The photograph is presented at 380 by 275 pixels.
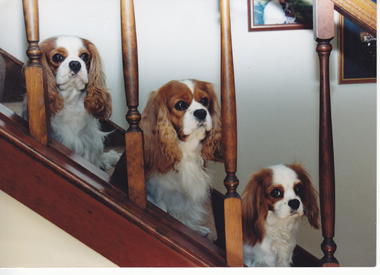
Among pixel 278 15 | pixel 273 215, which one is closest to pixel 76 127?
pixel 273 215

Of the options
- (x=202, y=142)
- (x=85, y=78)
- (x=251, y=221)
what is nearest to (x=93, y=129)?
(x=85, y=78)

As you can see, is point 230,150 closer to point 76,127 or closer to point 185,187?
point 185,187

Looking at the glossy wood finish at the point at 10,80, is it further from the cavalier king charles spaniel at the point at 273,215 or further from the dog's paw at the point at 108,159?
the cavalier king charles spaniel at the point at 273,215

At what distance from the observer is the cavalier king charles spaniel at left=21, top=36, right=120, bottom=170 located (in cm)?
102

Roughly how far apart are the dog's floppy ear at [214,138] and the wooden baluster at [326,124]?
1.08ft

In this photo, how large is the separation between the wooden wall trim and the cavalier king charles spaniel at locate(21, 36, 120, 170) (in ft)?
1.06

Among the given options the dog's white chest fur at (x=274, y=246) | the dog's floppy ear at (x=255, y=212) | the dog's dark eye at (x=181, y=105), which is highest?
the dog's dark eye at (x=181, y=105)

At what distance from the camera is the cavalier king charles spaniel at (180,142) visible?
999 mm

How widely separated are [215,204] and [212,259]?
40 cm

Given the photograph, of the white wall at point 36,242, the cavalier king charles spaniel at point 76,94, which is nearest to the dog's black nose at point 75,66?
the cavalier king charles spaniel at point 76,94

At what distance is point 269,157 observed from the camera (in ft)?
4.21

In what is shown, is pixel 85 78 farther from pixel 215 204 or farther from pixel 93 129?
pixel 215 204

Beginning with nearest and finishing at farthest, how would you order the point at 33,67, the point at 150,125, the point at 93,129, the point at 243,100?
the point at 33,67 → the point at 150,125 → the point at 93,129 → the point at 243,100

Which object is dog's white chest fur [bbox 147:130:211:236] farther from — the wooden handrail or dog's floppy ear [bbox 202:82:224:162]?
the wooden handrail
